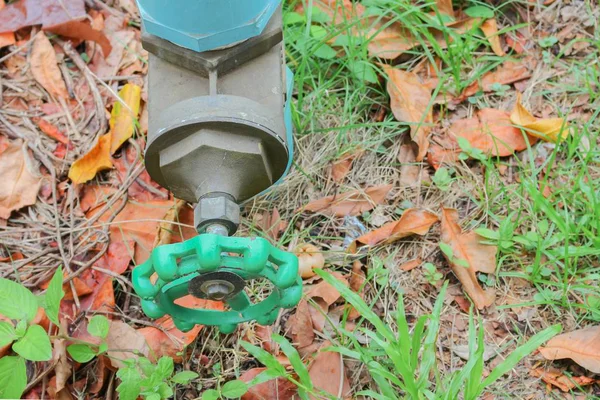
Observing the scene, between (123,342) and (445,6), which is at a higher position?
(445,6)

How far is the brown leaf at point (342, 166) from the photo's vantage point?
2.10 m

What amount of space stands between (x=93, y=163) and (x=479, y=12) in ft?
4.38

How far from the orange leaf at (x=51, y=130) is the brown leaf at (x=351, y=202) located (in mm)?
776

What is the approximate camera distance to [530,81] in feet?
7.47

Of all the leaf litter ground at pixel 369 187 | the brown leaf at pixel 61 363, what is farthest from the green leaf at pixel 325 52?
the brown leaf at pixel 61 363

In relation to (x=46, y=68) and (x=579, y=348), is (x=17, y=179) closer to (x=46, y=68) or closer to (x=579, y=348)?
(x=46, y=68)

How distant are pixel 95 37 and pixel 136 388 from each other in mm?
1274

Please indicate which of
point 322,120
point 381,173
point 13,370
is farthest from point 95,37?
point 13,370

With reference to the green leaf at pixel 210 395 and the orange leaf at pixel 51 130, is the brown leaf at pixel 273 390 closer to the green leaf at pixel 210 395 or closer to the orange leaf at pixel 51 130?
the green leaf at pixel 210 395

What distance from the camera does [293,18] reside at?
89.7 inches

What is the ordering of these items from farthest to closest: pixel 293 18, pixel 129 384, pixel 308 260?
pixel 293 18, pixel 308 260, pixel 129 384

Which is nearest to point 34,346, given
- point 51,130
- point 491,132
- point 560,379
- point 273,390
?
point 273,390

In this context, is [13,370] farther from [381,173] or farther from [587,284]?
[587,284]

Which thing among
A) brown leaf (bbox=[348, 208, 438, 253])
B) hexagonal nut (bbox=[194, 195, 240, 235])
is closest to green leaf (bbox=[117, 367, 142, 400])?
hexagonal nut (bbox=[194, 195, 240, 235])
